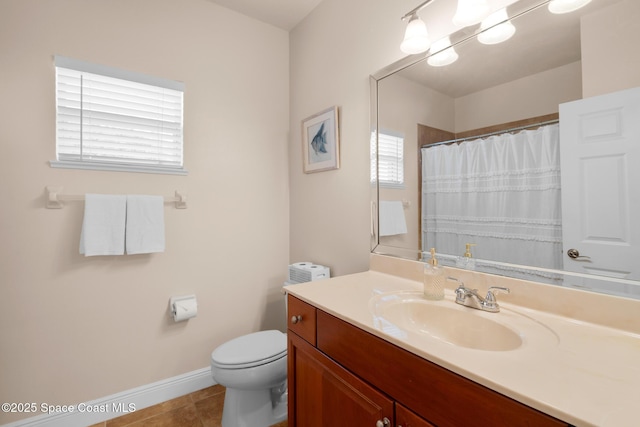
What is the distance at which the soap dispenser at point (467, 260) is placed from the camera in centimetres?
112

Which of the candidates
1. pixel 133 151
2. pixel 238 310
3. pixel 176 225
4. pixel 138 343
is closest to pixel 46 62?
pixel 133 151

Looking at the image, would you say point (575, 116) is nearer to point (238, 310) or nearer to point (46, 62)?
point (238, 310)

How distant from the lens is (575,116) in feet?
2.85

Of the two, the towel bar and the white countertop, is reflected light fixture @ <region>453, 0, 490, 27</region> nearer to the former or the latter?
the white countertop

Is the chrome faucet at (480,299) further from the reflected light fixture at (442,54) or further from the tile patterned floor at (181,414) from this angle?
the tile patterned floor at (181,414)

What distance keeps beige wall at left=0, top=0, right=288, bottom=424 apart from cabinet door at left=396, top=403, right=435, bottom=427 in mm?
1546

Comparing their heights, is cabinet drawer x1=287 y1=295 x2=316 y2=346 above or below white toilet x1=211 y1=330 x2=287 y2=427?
above

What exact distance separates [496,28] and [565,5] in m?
0.20

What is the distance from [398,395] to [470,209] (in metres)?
0.76

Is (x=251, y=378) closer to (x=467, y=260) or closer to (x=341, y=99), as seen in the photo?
(x=467, y=260)

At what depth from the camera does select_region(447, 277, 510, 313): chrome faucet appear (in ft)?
3.09

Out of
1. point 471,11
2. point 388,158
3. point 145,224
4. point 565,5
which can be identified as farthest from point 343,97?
point 145,224

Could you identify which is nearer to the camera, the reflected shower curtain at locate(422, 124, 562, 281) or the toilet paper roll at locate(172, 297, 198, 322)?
the reflected shower curtain at locate(422, 124, 562, 281)

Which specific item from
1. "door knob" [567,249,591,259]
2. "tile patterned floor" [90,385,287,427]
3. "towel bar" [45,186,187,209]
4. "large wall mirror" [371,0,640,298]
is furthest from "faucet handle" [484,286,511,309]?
"towel bar" [45,186,187,209]
